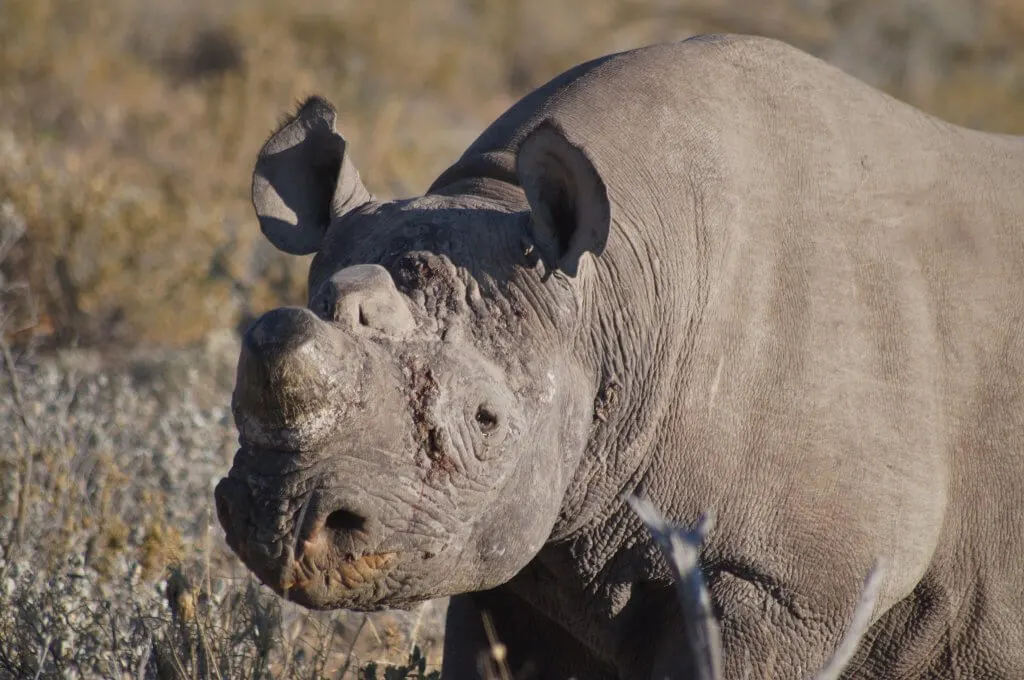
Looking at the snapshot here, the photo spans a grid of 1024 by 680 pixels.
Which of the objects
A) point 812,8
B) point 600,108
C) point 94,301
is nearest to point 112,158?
point 94,301

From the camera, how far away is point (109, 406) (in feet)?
24.3

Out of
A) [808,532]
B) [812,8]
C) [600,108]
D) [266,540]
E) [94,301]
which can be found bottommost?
[812,8]

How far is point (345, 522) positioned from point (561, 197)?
38.7 inches

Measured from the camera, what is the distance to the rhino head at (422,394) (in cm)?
308

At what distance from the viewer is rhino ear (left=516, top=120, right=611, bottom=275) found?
3494mm

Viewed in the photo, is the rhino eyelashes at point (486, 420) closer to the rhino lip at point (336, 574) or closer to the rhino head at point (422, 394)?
the rhino head at point (422, 394)

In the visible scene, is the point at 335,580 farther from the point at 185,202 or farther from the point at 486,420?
the point at 185,202

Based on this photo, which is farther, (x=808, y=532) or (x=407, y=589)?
(x=808, y=532)

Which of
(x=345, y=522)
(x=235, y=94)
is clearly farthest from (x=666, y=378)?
(x=235, y=94)

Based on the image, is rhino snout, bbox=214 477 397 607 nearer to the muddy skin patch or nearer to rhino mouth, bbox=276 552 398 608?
rhino mouth, bbox=276 552 398 608

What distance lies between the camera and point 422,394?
3270mm

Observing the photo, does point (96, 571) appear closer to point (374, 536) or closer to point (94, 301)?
point (374, 536)

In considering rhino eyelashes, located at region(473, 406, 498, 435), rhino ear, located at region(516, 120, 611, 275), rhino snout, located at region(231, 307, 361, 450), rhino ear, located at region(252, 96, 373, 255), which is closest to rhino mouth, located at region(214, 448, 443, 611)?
rhino snout, located at region(231, 307, 361, 450)

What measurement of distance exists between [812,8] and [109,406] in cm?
1930
